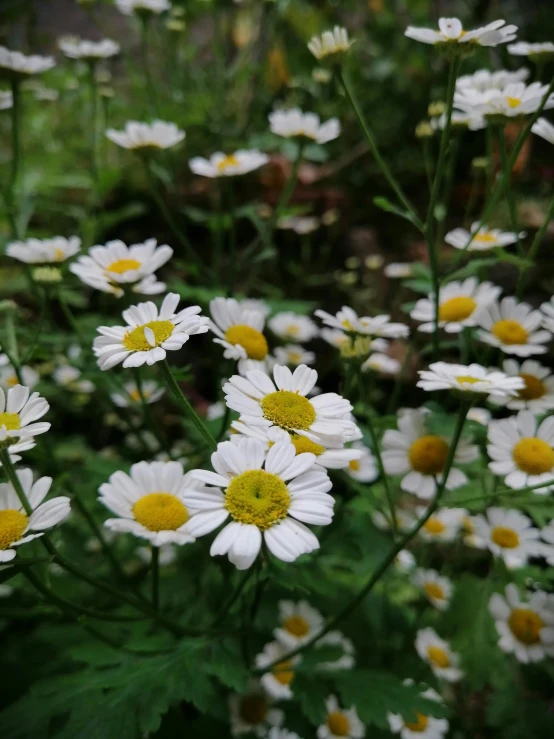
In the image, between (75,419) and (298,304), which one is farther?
(75,419)

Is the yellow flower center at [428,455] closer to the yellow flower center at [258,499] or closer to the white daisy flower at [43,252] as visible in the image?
the yellow flower center at [258,499]

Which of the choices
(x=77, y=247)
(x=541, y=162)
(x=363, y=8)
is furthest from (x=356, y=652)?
(x=363, y=8)

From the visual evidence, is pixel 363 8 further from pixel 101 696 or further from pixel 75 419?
pixel 101 696

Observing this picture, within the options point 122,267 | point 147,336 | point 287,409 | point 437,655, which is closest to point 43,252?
point 122,267

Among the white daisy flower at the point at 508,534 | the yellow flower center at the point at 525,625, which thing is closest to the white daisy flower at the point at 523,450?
the white daisy flower at the point at 508,534

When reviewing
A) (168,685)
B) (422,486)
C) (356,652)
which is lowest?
(356,652)

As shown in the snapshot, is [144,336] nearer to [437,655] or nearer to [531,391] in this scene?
[531,391]

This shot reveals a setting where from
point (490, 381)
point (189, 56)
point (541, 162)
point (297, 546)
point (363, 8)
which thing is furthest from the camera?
point (363, 8)
